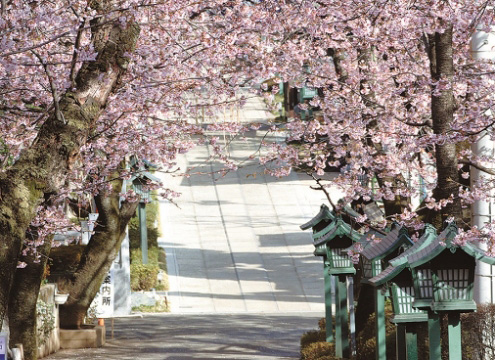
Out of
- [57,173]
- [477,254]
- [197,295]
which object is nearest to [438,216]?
[477,254]

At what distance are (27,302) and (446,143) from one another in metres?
6.91

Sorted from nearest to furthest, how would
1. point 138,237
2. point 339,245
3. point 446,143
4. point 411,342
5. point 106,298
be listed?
point 411,342 < point 446,143 < point 339,245 < point 106,298 < point 138,237

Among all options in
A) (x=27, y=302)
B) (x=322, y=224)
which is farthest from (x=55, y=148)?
(x=322, y=224)

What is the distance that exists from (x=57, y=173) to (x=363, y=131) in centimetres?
656

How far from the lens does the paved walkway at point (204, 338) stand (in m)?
17.4

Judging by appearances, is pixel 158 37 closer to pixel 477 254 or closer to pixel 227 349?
pixel 227 349

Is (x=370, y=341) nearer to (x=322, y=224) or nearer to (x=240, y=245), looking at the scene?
(x=322, y=224)

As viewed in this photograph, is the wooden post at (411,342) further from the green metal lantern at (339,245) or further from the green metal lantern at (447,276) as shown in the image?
the green metal lantern at (339,245)

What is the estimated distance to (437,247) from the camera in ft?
27.6

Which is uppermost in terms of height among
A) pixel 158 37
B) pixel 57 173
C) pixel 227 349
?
pixel 158 37

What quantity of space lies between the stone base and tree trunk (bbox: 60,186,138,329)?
533 millimetres

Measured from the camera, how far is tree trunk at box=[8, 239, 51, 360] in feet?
48.6

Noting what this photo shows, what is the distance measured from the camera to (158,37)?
15.0 meters

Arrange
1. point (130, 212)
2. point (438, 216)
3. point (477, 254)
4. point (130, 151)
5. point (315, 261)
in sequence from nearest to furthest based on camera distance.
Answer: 1. point (477, 254)
2. point (438, 216)
3. point (130, 151)
4. point (130, 212)
5. point (315, 261)
